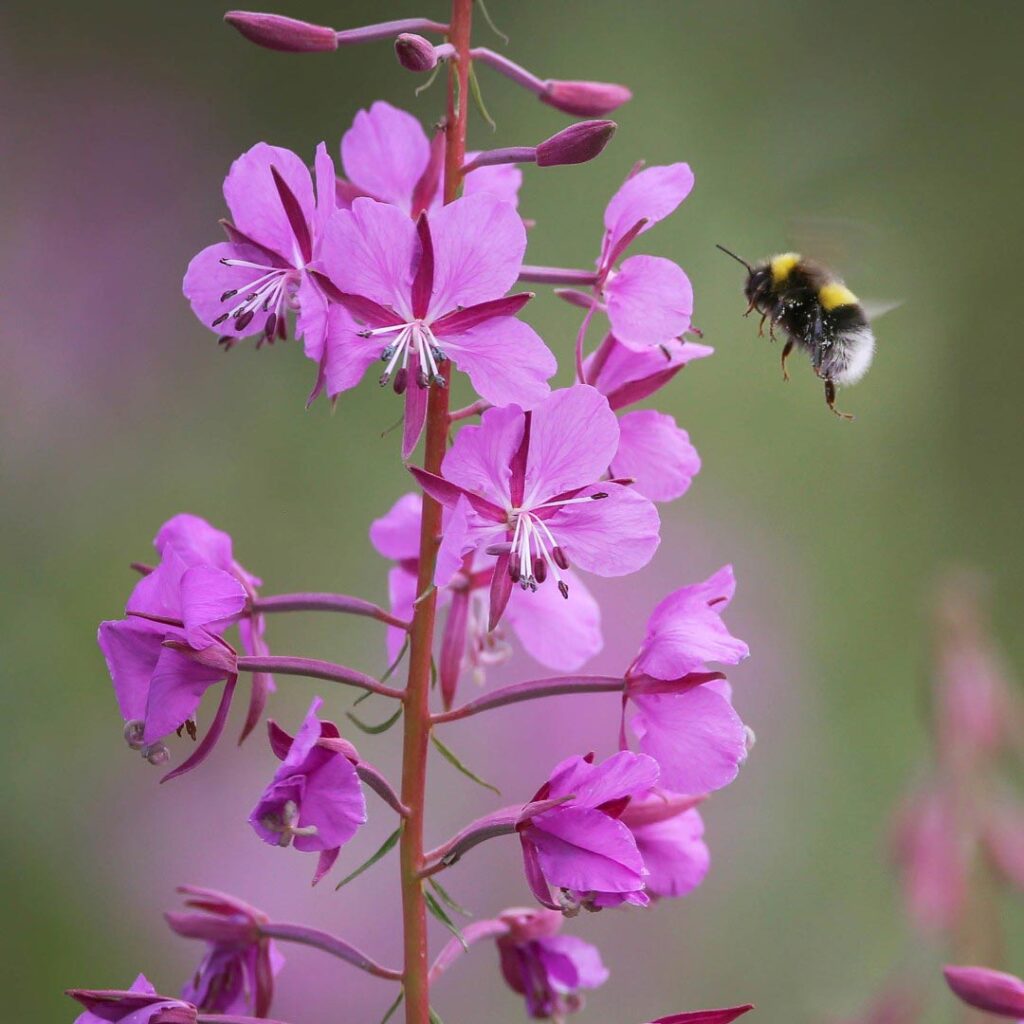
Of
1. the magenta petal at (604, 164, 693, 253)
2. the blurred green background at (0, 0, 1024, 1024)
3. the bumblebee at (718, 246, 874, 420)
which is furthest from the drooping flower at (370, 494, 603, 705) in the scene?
the blurred green background at (0, 0, 1024, 1024)

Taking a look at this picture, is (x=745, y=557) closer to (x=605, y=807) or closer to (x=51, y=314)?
(x=51, y=314)

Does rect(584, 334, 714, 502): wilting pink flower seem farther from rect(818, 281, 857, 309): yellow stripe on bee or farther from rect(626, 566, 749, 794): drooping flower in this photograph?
rect(818, 281, 857, 309): yellow stripe on bee

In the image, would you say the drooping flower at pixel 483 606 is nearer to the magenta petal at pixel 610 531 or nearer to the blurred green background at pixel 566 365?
the magenta petal at pixel 610 531

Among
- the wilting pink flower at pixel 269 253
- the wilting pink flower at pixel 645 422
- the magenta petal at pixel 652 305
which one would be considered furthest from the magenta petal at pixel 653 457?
the wilting pink flower at pixel 269 253

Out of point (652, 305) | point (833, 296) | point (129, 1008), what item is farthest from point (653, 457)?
point (129, 1008)

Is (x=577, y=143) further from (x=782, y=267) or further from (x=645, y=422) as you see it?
(x=782, y=267)

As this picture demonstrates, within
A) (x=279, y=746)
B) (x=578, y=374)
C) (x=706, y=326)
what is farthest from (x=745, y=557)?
(x=279, y=746)
